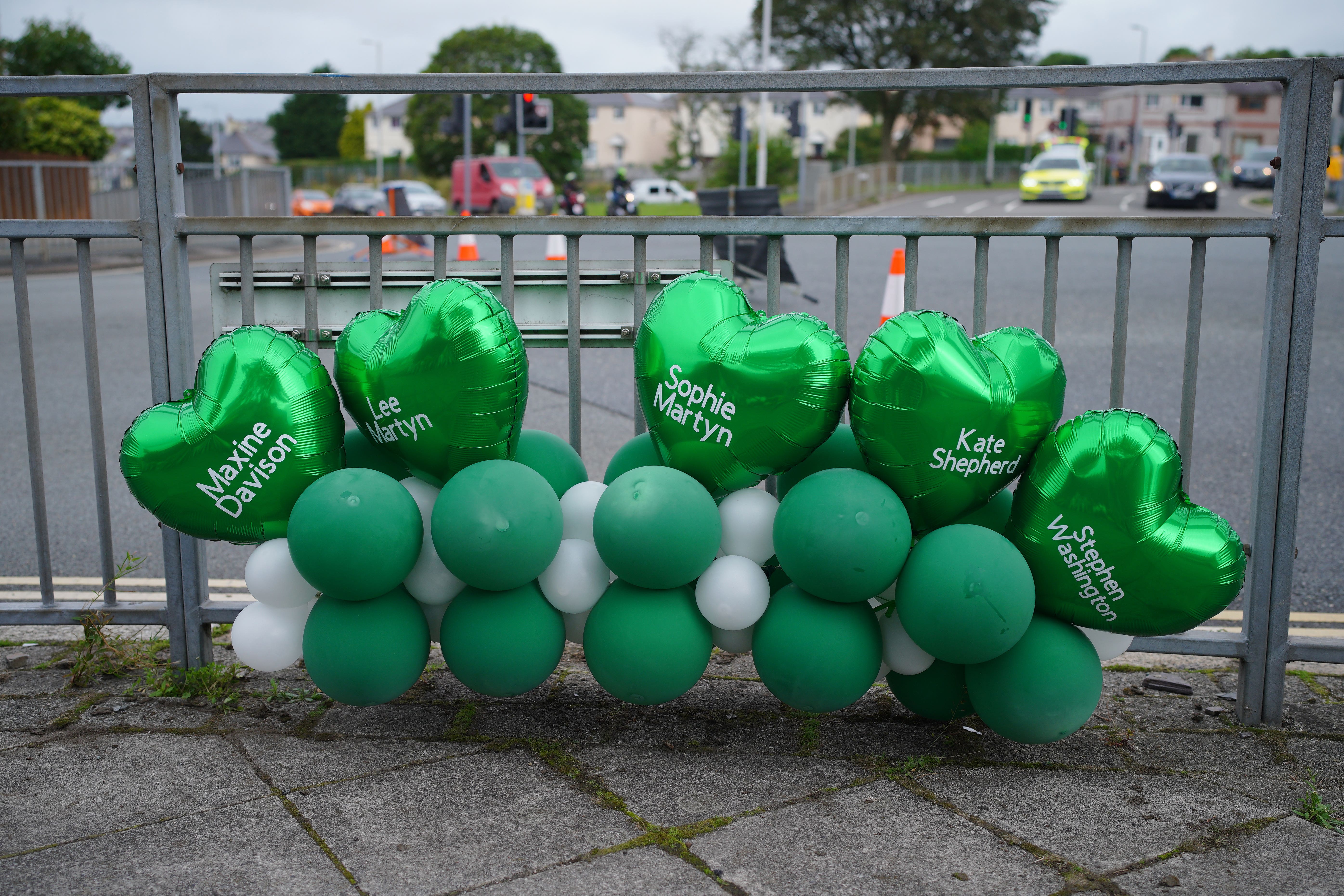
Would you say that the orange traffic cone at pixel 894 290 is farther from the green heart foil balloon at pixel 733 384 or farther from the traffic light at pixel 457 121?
the traffic light at pixel 457 121

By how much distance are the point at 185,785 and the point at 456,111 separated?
2281cm

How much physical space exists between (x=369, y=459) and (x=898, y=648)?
1.44 m

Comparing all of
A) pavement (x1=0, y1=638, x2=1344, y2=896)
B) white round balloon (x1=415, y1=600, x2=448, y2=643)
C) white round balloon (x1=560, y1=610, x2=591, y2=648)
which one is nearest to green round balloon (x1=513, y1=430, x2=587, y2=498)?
white round balloon (x1=560, y1=610, x2=591, y2=648)

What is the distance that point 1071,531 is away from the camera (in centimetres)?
249

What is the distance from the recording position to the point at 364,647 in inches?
103

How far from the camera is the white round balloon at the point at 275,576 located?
2.68 m

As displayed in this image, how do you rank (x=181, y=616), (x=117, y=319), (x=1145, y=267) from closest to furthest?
(x=181, y=616) → (x=117, y=319) → (x=1145, y=267)

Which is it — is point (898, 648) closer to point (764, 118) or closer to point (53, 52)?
point (764, 118)

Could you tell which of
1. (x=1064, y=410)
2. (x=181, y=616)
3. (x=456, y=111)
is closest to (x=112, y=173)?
(x=456, y=111)

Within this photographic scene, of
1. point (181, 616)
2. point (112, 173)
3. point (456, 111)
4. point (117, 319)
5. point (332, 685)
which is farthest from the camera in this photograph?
point (112, 173)

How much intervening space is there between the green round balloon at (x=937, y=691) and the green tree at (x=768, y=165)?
4205 cm

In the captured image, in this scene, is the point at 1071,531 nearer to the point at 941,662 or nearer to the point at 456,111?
the point at 941,662

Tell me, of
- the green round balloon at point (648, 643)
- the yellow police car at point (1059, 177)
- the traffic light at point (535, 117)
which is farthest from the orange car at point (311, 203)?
the green round balloon at point (648, 643)

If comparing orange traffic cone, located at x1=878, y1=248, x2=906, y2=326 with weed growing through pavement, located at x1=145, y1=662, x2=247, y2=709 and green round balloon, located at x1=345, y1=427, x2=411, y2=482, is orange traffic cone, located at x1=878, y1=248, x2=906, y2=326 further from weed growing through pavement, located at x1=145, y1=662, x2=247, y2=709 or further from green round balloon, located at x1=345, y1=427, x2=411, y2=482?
weed growing through pavement, located at x1=145, y1=662, x2=247, y2=709
